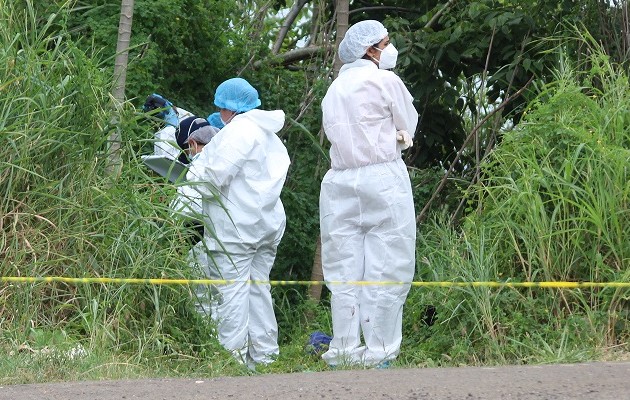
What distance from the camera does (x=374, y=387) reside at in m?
4.55

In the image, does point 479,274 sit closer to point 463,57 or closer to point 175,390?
point 175,390

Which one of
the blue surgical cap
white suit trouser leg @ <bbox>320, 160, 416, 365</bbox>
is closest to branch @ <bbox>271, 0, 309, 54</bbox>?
the blue surgical cap

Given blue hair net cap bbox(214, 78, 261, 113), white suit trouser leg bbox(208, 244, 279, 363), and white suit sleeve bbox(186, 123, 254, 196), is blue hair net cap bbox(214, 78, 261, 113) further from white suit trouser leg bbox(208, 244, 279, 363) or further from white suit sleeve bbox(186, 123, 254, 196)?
white suit trouser leg bbox(208, 244, 279, 363)

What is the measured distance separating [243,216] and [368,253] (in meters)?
0.86

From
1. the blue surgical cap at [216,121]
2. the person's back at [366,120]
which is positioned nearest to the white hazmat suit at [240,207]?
the person's back at [366,120]

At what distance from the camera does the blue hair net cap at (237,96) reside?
7.32 m

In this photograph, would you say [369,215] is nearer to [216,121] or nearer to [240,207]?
[240,207]

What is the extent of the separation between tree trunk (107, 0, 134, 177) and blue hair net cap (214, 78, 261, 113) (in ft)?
2.18

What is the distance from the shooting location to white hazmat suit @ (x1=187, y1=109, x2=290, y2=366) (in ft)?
22.8

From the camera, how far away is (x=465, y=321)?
21.2 feet

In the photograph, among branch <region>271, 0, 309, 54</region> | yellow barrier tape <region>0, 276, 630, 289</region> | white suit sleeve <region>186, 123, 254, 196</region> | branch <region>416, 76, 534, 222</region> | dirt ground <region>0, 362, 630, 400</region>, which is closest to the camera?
dirt ground <region>0, 362, 630, 400</region>

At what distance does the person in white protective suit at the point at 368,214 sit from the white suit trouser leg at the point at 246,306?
2.01 ft

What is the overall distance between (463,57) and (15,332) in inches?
188

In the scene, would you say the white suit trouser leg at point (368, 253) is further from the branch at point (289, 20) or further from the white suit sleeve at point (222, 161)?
the branch at point (289, 20)
